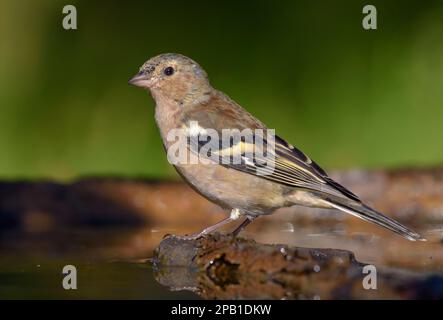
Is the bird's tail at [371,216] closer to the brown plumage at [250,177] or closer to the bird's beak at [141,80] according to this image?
the brown plumage at [250,177]

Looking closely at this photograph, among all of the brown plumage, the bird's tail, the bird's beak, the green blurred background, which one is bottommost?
the bird's tail

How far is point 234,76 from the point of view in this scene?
7.05 m

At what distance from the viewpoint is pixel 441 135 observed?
7016 mm

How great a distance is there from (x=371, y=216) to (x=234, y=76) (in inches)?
126

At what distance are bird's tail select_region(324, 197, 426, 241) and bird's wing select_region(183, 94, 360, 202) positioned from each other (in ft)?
0.20

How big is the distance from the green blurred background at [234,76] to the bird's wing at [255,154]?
2.52 meters

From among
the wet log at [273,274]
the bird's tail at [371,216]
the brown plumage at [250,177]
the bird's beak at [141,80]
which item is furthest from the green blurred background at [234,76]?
the wet log at [273,274]

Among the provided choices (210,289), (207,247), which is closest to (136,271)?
(207,247)

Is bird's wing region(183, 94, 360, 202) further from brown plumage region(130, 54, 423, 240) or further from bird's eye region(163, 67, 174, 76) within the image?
bird's eye region(163, 67, 174, 76)

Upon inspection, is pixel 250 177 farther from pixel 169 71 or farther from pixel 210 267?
pixel 210 267

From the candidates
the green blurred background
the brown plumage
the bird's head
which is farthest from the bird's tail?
the green blurred background

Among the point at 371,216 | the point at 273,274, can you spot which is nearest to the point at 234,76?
the point at 371,216

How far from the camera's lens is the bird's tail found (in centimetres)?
395
